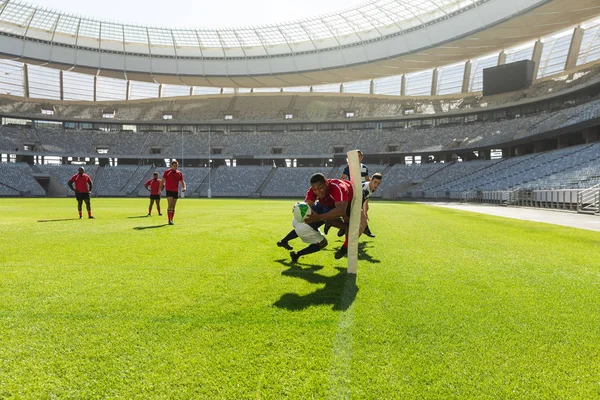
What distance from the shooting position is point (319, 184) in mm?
4945

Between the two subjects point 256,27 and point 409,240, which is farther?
point 256,27

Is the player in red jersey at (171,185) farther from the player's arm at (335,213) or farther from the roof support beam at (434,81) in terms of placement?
the roof support beam at (434,81)

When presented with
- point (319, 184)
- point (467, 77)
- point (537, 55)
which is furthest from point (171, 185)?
point (467, 77)

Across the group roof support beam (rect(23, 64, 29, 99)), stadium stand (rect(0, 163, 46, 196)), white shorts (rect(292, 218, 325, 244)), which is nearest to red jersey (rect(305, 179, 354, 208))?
white shorts (rect(292, 218, 325, 244))

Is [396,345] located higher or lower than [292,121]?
lower

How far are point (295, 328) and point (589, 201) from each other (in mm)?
20862

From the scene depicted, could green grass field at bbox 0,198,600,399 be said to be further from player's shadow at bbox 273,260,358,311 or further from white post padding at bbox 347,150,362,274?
white post padding at bbox 347,150,362,274

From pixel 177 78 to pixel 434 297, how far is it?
210 feet

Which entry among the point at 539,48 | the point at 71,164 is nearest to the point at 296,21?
the point at 539,48

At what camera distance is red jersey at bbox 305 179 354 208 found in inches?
196

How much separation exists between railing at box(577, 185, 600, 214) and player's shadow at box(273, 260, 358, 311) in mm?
17975

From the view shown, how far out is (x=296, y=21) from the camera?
48.3 m

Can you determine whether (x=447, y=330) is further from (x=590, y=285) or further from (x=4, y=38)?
(x=4, y=38)

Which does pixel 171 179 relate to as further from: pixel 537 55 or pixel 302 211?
pixel 537 55
